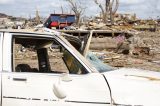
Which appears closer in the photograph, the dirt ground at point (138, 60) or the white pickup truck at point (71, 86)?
the white pickup truck at point (71, 86)

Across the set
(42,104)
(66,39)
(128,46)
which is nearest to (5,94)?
(42,104)

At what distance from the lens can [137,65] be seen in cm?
1741

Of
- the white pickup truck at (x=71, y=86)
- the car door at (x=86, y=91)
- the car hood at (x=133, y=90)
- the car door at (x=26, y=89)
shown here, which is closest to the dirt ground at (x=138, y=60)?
the car hood at (x=133, y=90)

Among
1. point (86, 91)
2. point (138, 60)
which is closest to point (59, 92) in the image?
point (86, 91)

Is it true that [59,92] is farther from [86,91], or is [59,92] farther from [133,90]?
[133,90]

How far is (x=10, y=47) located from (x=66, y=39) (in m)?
0.86

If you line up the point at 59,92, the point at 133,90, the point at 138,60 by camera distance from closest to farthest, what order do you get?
the point at 59,92, the point at 133,90, the point at 138,60

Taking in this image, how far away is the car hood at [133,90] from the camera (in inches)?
199

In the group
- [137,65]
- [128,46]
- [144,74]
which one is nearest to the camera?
[144,74]

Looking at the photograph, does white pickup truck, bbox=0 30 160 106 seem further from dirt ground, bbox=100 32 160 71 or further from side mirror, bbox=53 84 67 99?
dirt ground, bbox=100 32 160 71

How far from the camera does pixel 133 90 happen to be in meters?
5.11

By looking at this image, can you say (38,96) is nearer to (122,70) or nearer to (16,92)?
(16,92)

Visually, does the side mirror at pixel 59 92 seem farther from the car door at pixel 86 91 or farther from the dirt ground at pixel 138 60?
the dirt ground at pixel 138 60

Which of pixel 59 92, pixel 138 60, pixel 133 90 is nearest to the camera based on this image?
pixel 59 92
